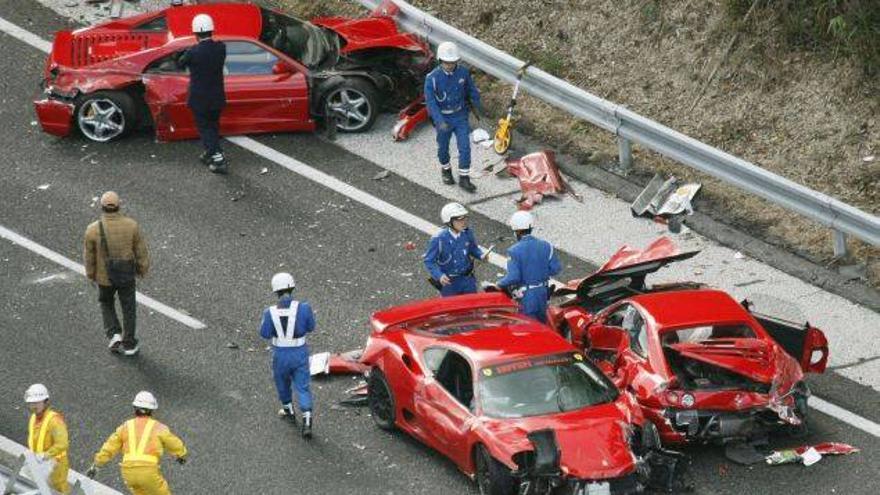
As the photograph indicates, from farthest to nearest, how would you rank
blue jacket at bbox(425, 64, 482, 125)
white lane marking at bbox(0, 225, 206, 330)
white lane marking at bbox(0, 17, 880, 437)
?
1. blue jacket at bbox(425, 64, 482, 125)
2. white lane marking at bbox(0, 17, 880, 437)
3. white lane marking at bbox(0, 225, 206, 330)

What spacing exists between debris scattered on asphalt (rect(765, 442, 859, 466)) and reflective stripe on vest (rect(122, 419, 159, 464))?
523cm

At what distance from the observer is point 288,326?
1645 centimetres

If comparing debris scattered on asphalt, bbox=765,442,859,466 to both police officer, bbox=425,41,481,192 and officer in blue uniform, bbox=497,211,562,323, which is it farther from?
police officer, bbox=425,41,481,192

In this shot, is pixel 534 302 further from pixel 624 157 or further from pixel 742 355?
pixel 624 157

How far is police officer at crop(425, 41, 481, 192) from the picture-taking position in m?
20.7

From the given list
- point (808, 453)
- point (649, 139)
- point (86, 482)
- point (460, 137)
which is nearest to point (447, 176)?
point (460, 137)

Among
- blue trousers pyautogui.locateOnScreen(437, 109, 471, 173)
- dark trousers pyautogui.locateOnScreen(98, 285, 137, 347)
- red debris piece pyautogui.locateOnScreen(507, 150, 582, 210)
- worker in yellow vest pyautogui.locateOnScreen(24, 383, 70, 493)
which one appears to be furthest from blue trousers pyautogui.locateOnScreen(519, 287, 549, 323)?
worker in yellow vest pyautogui.locateOnScreen(24, 383, 70, 493)

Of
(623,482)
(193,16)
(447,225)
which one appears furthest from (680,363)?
(193,16)

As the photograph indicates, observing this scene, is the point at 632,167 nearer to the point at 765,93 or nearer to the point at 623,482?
the point at 765,93

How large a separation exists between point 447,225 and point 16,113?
6778 mm

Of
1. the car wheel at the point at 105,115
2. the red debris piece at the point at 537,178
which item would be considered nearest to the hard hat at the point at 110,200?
the car wheel at the point at 105,115

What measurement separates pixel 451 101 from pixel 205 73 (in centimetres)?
270

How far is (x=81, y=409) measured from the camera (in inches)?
675

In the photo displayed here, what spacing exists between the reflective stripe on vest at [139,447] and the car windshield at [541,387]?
9.05 feet
